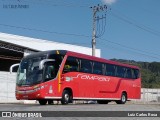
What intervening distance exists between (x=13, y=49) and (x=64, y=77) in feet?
67.7

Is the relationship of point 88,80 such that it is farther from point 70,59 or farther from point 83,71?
point 70,59

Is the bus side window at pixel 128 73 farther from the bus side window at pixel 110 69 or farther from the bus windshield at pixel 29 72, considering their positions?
the bus windshield at pixel 29 72

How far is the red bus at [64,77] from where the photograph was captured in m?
23.7

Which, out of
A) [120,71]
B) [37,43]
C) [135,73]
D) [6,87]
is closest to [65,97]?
[120,71]

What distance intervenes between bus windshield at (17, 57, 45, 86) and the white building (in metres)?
15.9

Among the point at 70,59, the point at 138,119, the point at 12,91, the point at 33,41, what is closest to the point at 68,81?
the point at 70,59

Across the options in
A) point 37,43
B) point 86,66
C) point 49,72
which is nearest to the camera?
point 49,72

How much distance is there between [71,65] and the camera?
25062 mm

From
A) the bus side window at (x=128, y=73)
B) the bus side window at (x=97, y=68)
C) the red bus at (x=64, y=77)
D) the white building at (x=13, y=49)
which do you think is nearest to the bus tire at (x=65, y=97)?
the red bus at (x=64, y=77)

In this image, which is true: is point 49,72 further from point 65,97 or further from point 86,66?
point 86,66

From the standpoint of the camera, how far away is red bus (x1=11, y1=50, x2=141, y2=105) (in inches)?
932

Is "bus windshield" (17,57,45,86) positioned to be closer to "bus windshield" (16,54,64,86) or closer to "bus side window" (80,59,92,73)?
"bus windshield" (16,54,64,86)

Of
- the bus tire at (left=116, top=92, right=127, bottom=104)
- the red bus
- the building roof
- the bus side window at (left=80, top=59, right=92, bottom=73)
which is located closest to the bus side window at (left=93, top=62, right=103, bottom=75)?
the red bus

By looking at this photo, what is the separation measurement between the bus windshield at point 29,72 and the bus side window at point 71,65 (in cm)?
155
